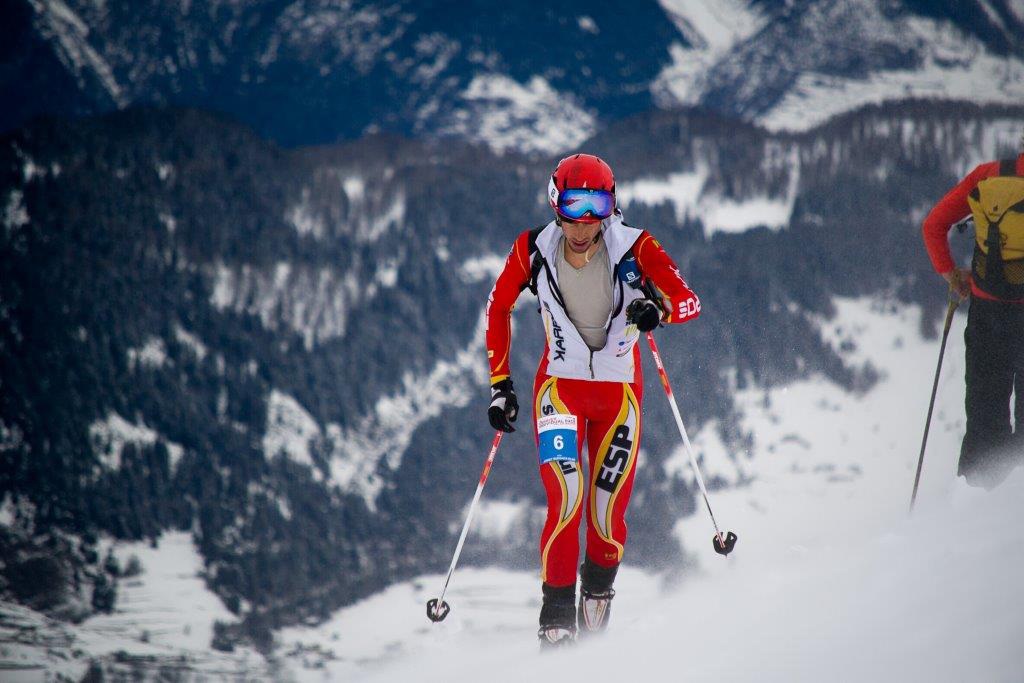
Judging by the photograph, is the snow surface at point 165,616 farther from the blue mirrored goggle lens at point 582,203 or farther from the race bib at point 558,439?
the blue mirrored goggle lens at point 582,203

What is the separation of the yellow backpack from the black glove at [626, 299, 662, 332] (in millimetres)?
4527

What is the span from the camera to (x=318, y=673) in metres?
182

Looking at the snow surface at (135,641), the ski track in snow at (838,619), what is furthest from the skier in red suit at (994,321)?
the snow surface at (135,641)

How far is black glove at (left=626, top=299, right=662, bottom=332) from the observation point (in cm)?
869

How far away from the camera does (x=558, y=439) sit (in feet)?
30.1

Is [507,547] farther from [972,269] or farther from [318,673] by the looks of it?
[972,269]

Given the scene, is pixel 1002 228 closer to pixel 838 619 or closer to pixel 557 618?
pixel 838 619

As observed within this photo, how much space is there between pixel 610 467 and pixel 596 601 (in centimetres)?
136

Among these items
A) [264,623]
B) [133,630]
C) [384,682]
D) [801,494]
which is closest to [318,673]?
[264,623]

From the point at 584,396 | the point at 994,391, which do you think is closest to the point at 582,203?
the point at 584,396

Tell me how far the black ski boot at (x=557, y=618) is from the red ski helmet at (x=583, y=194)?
365 cm

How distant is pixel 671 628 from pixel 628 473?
1558 mm

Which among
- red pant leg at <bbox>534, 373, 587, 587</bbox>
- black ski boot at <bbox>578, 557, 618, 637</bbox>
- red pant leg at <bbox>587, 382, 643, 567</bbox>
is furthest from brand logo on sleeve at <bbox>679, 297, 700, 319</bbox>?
black ski boot at <bbox>578, 557, 618, 637</bbox>

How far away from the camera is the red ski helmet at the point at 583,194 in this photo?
29.3 feet
